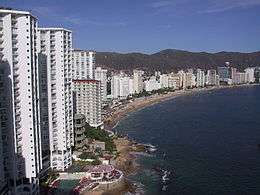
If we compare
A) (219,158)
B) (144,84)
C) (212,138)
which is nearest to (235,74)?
(144,84)

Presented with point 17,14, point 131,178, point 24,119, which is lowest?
point 131,178

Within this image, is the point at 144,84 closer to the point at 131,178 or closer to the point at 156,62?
the point at 131,178

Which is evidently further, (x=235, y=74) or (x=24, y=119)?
(x=235, y=74)

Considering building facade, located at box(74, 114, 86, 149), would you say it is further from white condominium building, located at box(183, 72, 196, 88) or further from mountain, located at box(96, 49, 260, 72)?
mountain, located at box(96, 49, 260, 72)

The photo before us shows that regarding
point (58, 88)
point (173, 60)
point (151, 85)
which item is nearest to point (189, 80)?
point (151, 85)

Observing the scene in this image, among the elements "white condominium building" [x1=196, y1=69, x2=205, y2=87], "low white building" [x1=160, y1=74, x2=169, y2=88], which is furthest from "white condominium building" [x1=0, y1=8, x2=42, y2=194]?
"white condominium building" [x1=196, y1=69, x2=205, y2=87]

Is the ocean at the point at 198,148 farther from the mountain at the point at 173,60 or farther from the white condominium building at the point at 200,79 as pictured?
the mountain at the point at 173,60

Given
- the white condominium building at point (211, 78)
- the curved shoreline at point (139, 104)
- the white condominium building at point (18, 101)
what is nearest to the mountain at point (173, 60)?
the white condominium building at point (211, 78)
